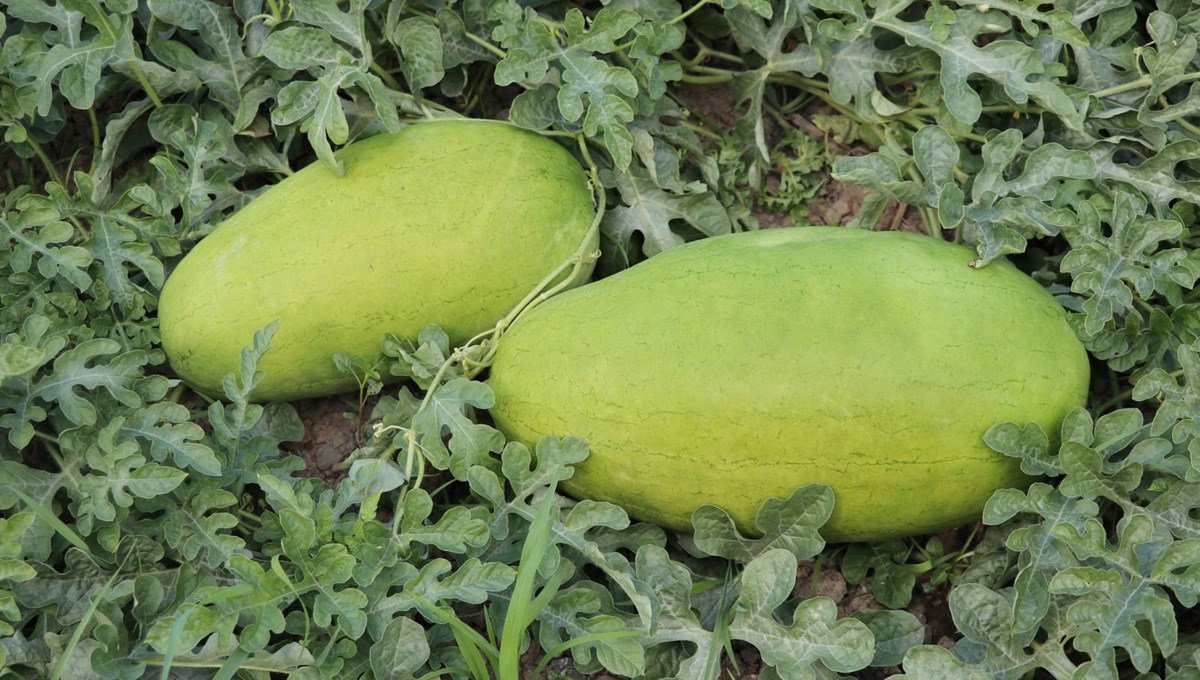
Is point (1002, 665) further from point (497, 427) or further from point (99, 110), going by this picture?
point (99, 110)

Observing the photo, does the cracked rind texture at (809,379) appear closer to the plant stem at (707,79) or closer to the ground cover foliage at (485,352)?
the ground cover foliage at (485,352)

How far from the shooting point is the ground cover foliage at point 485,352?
239 cm

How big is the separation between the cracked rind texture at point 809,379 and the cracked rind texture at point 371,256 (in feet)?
0.84

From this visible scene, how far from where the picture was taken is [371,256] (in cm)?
264

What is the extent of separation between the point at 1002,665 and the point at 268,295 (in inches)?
77.0

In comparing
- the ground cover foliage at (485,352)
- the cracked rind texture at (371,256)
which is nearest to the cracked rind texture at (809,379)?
the ground cover foliage at (485,352)

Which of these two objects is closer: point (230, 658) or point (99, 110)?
point (230, 658)

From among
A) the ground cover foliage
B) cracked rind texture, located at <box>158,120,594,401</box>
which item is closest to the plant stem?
the ground cover foliage

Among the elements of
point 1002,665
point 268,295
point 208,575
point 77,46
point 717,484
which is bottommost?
point 1002,665

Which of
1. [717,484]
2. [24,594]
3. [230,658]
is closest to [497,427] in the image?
[717,484]

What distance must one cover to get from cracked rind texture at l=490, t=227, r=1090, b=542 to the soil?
11.7 inches

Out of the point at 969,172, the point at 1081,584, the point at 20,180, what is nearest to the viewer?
the point at 1081,584

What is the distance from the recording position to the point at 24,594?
2471 mm

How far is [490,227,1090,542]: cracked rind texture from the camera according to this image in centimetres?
237
